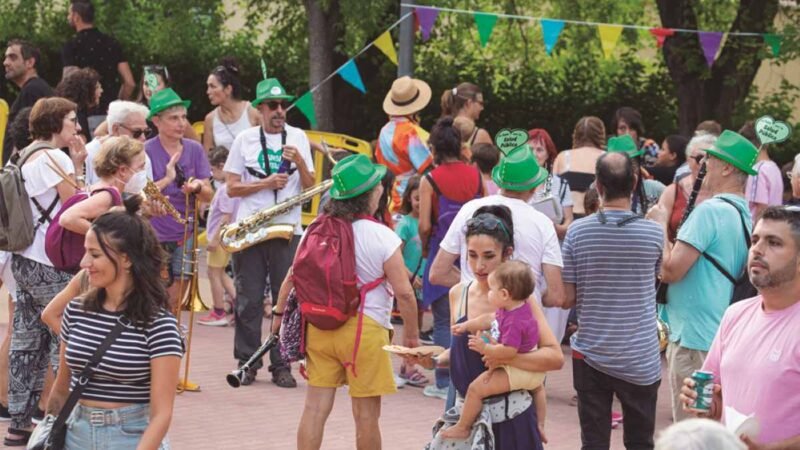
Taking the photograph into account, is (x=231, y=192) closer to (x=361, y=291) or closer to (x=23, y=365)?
(x=23, y=365)

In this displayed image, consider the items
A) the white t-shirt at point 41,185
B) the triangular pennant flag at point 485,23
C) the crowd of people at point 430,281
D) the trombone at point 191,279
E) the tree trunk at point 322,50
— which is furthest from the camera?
the tree trunk at point 322,50

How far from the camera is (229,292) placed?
13.0m

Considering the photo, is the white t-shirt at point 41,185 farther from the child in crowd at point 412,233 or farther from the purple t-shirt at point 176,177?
the child in crowd at point 412,233

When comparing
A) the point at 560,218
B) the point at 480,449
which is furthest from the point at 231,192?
the point at 480,449

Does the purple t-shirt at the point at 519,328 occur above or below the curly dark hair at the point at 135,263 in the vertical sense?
below

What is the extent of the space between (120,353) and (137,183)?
3.69 metres

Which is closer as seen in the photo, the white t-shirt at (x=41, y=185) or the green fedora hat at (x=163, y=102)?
the white t-shirt at (x=41, y=185)

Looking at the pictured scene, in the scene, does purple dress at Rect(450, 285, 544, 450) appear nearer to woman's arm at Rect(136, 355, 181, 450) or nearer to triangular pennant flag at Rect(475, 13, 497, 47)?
woman's arm at Rect(136, 355, 181, 450)

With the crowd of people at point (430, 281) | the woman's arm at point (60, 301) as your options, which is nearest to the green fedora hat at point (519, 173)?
the crowd of people at point (430, 281)

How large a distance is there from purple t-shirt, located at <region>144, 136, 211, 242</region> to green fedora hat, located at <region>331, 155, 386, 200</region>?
297cm

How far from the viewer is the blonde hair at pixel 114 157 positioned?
318 inches

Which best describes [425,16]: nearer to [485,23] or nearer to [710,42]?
[485,23]

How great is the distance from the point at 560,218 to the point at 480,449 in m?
4.34

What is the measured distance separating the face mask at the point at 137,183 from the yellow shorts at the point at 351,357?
6.11 feet
